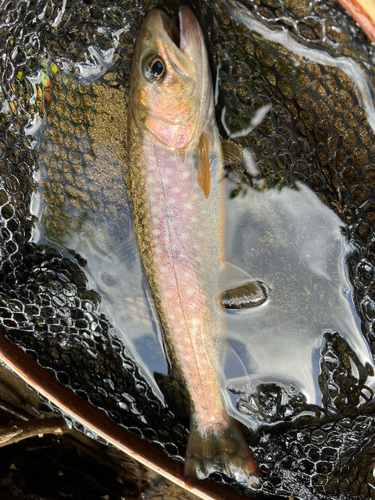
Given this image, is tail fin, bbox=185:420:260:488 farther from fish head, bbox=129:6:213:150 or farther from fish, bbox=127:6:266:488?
fish head, bbox=129:6:213:150

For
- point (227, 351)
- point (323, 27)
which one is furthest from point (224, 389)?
point (323, 27)

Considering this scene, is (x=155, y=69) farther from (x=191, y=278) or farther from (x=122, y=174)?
(x=191, y=278)

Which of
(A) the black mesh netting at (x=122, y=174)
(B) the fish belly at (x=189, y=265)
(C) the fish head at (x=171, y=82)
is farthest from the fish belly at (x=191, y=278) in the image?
(A) the black mesh netting at (x=122, y=174)

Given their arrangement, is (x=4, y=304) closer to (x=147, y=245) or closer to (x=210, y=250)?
(x=147, y=245)

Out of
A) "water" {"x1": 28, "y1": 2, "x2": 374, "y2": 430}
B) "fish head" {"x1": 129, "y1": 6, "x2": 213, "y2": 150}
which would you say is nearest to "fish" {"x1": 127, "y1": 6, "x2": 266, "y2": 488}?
"fish head" {"x1": 129, "y1": 6, "x2": 213, "y2": 150}

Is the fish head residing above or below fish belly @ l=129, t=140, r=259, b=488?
above

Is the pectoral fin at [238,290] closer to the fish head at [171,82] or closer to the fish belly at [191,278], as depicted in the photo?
the fish belly at [191,278]
